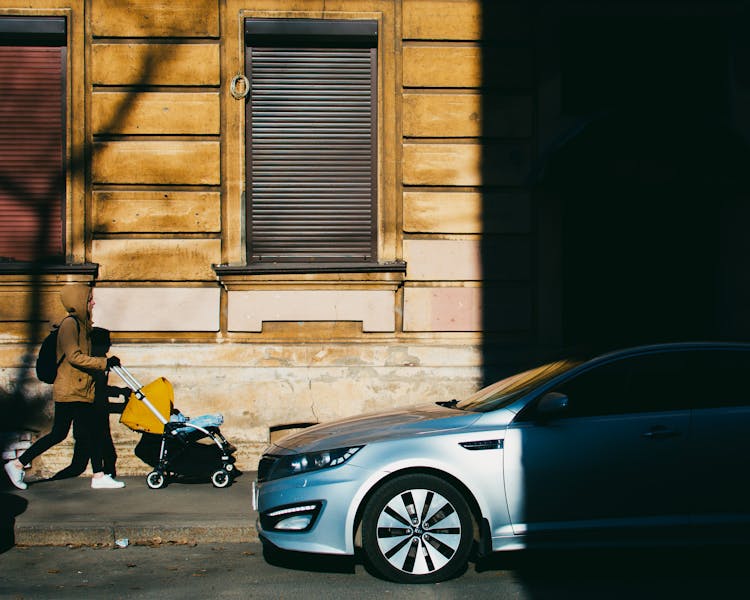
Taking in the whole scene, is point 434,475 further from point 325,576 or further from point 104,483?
point 104,483

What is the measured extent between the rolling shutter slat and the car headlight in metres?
4.43

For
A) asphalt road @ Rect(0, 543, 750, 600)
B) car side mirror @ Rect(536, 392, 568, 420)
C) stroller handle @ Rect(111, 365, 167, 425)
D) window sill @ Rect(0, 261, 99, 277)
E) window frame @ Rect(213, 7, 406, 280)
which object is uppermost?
window frame @ Rect(213, 7, 406, 280)

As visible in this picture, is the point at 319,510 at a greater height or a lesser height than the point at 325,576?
A: greater

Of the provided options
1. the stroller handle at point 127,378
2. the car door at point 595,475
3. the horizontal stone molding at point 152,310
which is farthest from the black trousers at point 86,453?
the car door at point 595,475

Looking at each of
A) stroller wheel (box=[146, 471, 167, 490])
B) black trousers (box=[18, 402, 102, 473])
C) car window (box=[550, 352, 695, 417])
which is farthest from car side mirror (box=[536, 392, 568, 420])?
black trousers (box=[18, 402, 102, 473])

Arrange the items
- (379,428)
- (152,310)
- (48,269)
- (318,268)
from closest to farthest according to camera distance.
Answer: (379,428), (48,269), (152,310), (318,268)

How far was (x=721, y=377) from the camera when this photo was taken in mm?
6160

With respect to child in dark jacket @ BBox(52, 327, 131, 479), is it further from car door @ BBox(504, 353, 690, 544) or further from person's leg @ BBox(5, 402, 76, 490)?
car door @ BBox(504, 353, 690, 544)

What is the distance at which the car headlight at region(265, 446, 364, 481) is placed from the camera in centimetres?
598

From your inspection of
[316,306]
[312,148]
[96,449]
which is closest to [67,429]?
[96,449]

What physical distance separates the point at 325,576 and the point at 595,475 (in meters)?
1.85

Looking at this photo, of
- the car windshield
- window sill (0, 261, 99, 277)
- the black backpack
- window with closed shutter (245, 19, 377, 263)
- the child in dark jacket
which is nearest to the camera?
the car windshield

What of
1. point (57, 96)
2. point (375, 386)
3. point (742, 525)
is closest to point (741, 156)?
point (375, 386)

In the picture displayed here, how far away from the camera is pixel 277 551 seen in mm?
6844
